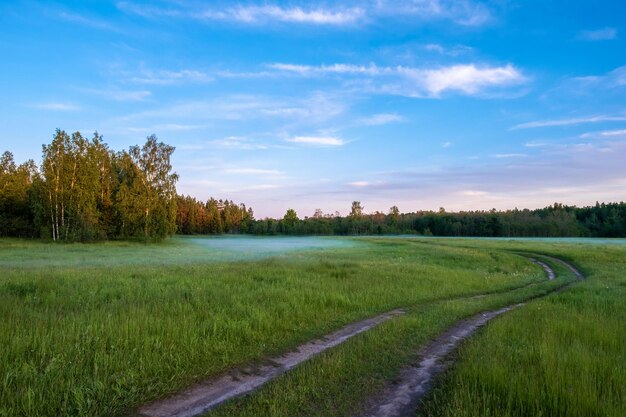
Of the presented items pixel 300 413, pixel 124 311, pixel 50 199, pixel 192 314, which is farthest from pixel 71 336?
pixel 50 199

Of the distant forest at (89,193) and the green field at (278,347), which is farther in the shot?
the distant forest at (89,193)

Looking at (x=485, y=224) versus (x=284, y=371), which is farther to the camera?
(x=485, y=224)

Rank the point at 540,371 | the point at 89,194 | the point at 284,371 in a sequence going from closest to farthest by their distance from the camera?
1. the point at 540,371
2. the point at 284,371
3. the point at 89,194

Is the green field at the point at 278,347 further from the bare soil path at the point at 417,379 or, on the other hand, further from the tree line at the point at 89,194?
the tree line at the point at 89,194

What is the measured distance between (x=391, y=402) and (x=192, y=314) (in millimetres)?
6461

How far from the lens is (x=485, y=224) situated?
14575 cm

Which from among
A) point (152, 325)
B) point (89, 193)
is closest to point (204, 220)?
point (89, 193)

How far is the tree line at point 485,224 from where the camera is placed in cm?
13288

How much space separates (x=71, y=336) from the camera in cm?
770

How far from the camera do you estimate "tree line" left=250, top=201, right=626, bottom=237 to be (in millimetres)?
132875

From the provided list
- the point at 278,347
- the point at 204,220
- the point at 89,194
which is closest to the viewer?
the point at 278,347

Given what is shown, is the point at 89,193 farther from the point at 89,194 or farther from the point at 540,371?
the point at 540,371

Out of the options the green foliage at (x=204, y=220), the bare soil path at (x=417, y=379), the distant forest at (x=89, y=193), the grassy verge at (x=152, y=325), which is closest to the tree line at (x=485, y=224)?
the green foliage at (x=204, y=220)

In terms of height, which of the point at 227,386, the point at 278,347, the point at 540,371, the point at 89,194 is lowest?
the point at 278,347
